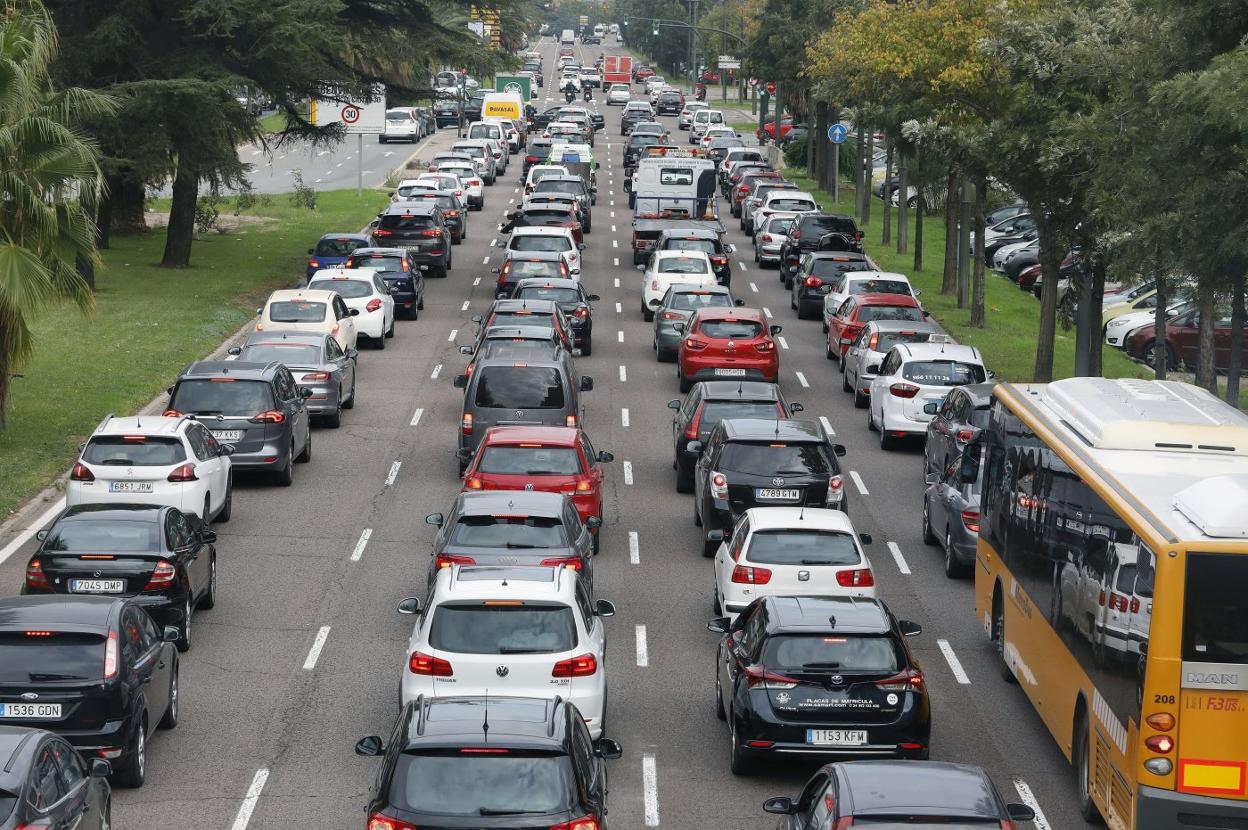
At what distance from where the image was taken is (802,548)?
18.6 metres

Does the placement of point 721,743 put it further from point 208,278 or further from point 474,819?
point 208,278

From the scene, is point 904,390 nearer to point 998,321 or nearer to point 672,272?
point 672,272

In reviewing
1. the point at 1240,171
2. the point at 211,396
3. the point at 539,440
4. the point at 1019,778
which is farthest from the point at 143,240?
the point at 1019,778

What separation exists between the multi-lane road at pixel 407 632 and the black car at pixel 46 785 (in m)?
2.02

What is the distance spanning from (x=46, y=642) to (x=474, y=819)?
4.84 m

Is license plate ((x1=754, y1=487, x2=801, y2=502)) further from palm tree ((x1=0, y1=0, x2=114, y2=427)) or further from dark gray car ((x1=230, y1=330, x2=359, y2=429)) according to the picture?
palm tree ((x1=0, y1=0, x2=114, y2=427))

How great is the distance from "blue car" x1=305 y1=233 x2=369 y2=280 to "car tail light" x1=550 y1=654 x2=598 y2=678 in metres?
29.3

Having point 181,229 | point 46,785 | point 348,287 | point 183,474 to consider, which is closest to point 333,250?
point 181,229

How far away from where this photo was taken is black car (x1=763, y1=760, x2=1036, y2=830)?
32.6 feet

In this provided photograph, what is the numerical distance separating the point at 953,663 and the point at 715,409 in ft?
24.2

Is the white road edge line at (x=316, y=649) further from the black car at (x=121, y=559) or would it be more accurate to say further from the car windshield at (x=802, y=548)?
the car windshield at (x=802, y=548)

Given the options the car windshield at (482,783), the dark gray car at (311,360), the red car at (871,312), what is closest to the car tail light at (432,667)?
the car windshield at (482,783)

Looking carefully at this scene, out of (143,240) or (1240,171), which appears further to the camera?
(143,240)

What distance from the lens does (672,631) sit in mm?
19625
